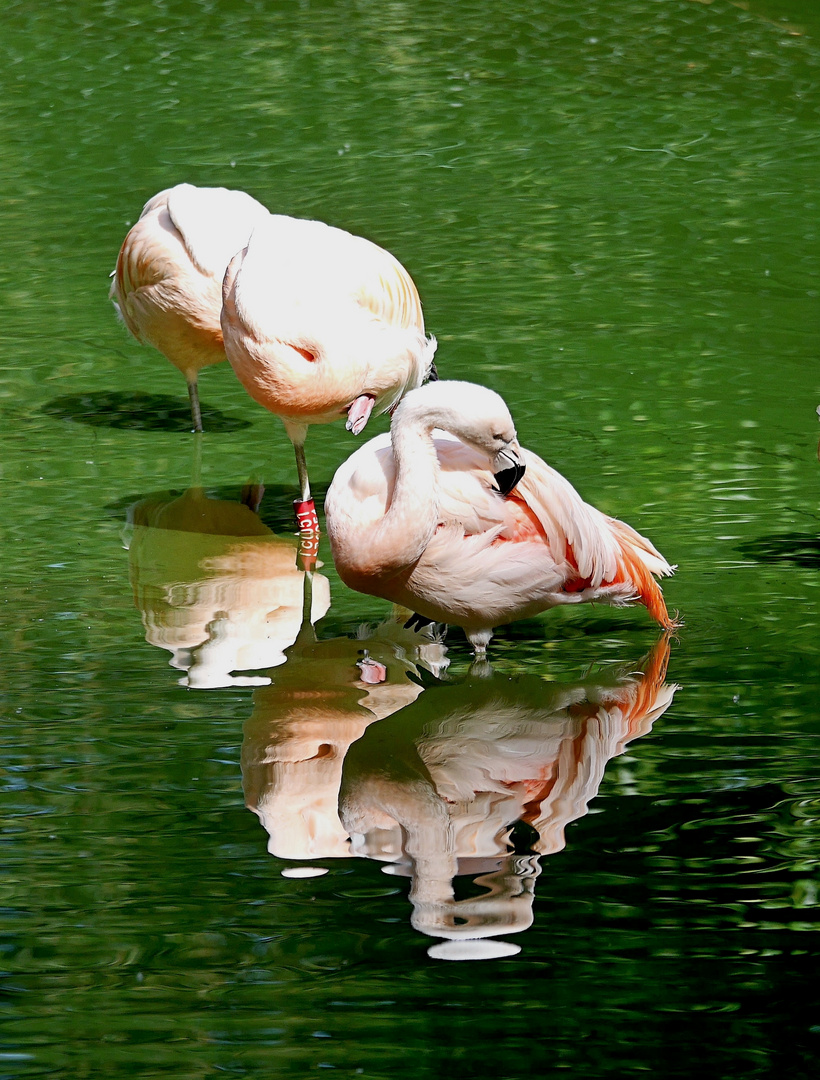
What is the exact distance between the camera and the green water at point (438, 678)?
10.3ft

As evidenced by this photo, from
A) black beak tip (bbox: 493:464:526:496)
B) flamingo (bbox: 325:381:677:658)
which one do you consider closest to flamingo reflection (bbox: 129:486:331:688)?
flamingo (bbox: 325:381:677:658)

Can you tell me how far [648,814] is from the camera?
153 inches

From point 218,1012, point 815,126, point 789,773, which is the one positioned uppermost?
point 218,1012

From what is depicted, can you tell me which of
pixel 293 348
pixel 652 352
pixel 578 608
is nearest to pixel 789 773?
pixel 578 608

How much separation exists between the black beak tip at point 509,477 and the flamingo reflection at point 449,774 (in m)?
0.57

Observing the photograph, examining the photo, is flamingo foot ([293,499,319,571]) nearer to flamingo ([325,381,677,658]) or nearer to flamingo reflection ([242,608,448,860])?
flamingo reflection ([242,608,448,860])

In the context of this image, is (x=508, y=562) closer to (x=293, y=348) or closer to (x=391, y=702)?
(x=391, y=702)

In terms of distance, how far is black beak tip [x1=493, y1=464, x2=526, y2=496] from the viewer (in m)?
4.55

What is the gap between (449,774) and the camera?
13.4 feet

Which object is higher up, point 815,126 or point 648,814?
point 648,814

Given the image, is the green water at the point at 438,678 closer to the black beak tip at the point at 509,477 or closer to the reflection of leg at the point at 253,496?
the reflection of leg at the point at 253,496

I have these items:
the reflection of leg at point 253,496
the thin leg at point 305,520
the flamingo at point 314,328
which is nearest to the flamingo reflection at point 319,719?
the thin leg at point 305,520

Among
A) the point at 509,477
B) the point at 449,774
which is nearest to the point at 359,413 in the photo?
the point at 509,477

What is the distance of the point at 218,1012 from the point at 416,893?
1.82 ft
